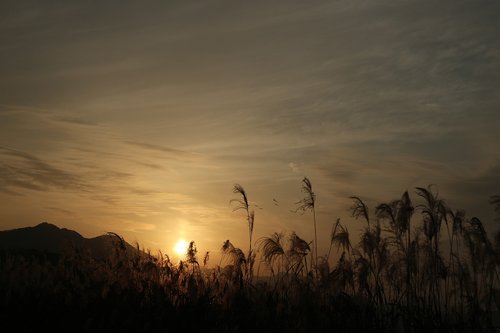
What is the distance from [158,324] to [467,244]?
8.27 metres

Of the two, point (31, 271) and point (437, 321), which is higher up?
point (31, 271)

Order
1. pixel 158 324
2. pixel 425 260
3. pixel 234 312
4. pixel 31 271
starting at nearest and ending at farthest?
1. pixel 158 324
2. pixel 31 271
3. pixel 234 312
4. pixel 425 260

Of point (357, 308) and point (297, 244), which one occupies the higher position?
point (297, 244)

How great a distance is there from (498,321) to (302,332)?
20.0ft

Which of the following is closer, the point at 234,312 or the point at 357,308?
the point at 234,312

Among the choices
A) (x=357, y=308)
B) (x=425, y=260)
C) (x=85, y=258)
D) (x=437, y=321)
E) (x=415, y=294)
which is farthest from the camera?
(x=425, y=260)

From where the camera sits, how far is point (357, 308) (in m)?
8.69

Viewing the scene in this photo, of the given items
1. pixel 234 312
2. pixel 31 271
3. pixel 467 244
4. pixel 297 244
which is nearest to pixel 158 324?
pixel 234 312

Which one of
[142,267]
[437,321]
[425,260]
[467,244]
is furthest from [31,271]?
[467,244]

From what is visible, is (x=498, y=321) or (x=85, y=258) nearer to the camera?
(x=85, y=258)

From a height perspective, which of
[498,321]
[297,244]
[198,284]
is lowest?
[498,321]

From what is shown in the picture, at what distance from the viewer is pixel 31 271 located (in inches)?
256

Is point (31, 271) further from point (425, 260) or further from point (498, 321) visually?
point (498, 321)

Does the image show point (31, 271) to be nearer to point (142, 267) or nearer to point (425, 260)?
point (142, 267)
